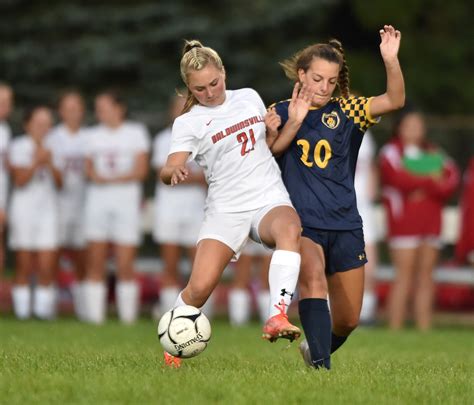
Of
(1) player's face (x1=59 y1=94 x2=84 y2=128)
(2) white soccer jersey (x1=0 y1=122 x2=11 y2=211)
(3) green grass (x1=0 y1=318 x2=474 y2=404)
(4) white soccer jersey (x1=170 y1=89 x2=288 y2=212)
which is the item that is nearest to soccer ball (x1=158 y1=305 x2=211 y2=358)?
(3) green grass (x1=0 y1=318 x2=474 y2=404)

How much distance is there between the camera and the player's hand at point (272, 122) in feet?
27.3

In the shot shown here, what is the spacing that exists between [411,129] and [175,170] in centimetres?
745

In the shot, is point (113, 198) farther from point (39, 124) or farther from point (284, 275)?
point (284, 275)

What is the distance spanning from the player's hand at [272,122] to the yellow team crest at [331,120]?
287mm

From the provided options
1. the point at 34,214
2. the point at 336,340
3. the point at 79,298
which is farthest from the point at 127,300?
the point at 336,340

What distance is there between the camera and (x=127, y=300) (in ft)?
50.1

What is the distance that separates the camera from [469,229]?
1656 centimetres

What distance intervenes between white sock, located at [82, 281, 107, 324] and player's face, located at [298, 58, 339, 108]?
23.9 ft

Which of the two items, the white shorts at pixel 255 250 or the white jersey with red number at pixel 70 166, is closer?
the white shorts at pixel 255 250

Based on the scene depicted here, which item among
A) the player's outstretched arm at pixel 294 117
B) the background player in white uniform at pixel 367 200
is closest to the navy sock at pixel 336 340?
the player's outstretched arm at pixel 294 117

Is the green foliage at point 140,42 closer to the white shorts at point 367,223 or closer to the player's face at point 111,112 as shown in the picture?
the player's face at point 111,112

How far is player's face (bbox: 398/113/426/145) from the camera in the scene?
14.9m

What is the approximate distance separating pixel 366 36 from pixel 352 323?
20368 mm

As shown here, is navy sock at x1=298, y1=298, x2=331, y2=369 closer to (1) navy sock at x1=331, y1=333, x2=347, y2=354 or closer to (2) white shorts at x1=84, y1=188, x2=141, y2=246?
(1) navy sock at x1=331, y1=333, x2=347, y2=354
